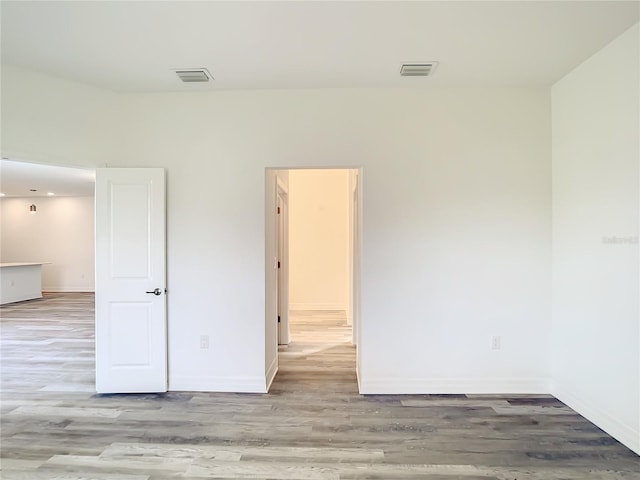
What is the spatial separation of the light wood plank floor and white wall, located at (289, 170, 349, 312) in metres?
3.60

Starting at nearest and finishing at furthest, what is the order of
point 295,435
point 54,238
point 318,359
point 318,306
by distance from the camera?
1. point 295,435
2. point 318,359
3. point 318,306
4. point 54,238

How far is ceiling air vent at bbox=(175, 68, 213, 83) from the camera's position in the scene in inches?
110

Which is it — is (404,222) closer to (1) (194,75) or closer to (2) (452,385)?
(2) (452,385)

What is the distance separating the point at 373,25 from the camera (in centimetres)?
222

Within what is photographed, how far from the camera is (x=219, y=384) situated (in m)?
3.20

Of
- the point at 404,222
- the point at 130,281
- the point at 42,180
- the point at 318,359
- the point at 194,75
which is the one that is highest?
the point at 194,75

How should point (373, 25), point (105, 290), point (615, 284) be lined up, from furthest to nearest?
point (105, 290)
point (615, 284)
point (373, 25)

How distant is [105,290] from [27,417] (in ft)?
3.66

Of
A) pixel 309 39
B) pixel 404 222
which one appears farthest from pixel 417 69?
pixel 404 222

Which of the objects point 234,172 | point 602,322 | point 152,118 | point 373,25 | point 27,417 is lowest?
point 27,417

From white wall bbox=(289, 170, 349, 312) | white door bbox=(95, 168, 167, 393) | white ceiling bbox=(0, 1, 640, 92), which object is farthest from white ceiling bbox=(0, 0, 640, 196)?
white wall bbox=(289, 170, 349, 312)

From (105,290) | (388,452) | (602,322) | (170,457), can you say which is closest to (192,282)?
(105,290)

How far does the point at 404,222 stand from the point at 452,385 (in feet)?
5.19

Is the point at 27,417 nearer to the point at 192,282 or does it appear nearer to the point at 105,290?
the point at 105,290
